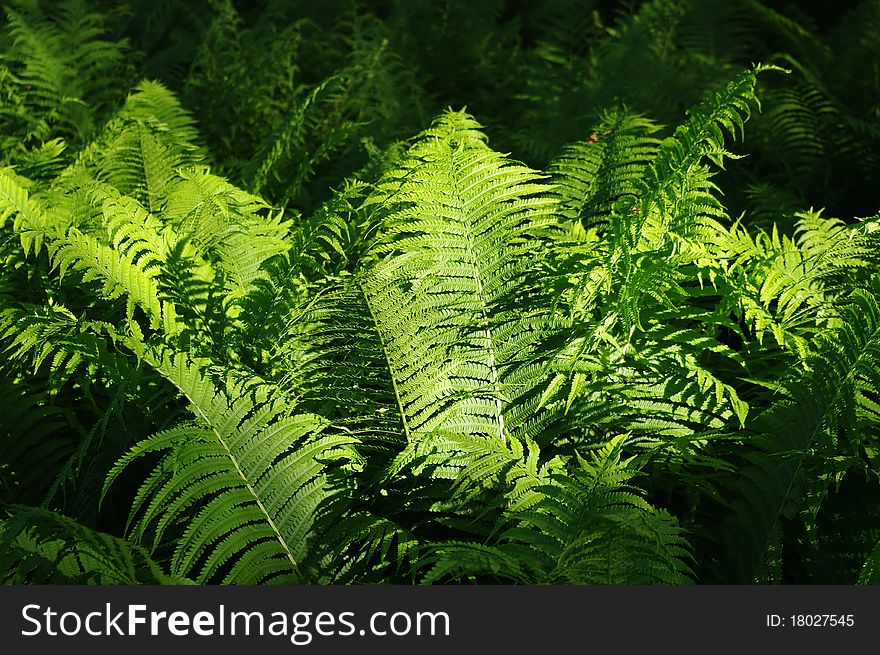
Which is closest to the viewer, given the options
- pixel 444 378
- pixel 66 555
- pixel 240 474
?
pixel 66 555

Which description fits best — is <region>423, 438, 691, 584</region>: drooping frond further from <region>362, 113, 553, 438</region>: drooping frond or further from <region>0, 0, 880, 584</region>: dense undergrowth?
<region>362, 113, 553, 438</region>: drooping frond

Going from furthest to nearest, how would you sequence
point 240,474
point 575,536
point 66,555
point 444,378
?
1. point 444,378
2. point 240,474
3. point 66,555
4. point 575,536

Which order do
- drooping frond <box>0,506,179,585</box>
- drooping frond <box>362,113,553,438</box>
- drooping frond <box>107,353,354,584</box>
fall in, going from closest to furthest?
drooping frond <box>0,506,179,585</box>, drooping frond <box>107,353,354,584</box>, drooping frond <box>362,113,553,438</box>

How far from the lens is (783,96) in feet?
11.7

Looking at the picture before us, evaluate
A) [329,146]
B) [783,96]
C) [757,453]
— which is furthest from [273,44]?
[757,453]

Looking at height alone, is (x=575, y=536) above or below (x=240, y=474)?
below

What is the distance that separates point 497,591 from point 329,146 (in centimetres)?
178

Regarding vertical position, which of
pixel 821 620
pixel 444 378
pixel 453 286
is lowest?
pixel 821 620

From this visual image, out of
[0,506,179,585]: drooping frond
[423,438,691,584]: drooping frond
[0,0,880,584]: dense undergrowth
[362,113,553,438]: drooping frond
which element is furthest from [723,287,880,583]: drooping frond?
[0,506,179,585]: drooping frond

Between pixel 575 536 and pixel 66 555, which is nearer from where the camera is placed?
pixel 575 536

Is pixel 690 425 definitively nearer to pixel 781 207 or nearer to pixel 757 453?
pixel 757 453

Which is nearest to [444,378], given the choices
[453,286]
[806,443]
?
[453,286]

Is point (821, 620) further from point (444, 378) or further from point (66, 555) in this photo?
point (66, 555)

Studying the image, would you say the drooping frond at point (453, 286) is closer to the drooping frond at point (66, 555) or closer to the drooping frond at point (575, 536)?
the drooping frond at point (575, 536)
